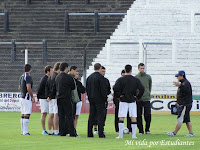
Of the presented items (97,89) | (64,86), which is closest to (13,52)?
(64,86)

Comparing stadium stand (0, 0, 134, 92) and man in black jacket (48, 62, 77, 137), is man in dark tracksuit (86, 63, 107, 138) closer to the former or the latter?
man in black jacket (48, 62, 77, 137)

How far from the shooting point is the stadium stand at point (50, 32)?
36.4 metres

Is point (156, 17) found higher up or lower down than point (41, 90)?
higher up

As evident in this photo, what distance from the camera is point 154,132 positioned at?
Answer: 21.6 m

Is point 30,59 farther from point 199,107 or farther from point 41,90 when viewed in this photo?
point 41,90

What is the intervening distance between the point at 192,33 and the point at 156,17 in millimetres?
2768

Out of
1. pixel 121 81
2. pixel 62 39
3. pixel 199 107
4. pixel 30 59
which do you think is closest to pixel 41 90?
pixel 121 81

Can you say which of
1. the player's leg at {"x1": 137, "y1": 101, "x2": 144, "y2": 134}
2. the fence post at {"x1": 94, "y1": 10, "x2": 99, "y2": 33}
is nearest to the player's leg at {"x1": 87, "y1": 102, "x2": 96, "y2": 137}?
the player's leg at {"x1": 137, "y1": 101, "x2": 144, "y2": 134}

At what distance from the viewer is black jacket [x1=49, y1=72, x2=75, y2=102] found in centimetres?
1938

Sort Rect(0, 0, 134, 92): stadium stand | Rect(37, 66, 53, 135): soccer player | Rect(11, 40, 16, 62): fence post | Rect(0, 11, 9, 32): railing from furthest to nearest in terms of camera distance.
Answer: Rect(0, 11, 9, 32): railing, Rect(0, 0, 134, 92): stadium stand, Rect(11, 40, 16, 62): fence post, Rect(37, 66, 53, 135): soccer player

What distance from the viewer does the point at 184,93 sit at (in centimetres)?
1997

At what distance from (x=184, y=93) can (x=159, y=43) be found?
1605 cm

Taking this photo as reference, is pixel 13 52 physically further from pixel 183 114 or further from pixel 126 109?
pixel 126 109

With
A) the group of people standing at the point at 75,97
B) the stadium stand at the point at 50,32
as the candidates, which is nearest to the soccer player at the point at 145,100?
the group of people standing at the point at 75,97
